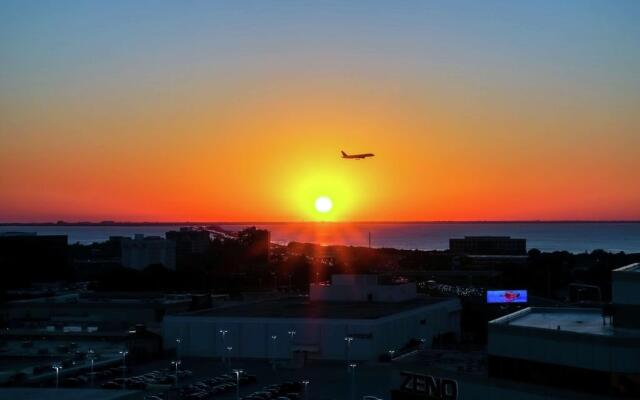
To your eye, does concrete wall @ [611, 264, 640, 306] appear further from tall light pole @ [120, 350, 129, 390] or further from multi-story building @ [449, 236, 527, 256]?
multi-story building @ [449, 236, 527, 256]

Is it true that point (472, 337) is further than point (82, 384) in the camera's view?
Yes

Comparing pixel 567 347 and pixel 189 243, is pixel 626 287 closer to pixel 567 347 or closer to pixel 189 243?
pixel 567 347

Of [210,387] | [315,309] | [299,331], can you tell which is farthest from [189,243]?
[210,387]

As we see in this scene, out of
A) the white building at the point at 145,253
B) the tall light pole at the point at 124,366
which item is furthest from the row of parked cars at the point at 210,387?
the white building at the point at 145,253

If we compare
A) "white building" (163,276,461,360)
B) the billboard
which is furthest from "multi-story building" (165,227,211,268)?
"white building" (163,276,461,360)

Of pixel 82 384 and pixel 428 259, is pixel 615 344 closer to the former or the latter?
pixel 82 384

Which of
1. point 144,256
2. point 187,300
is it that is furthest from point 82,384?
point 144,256
